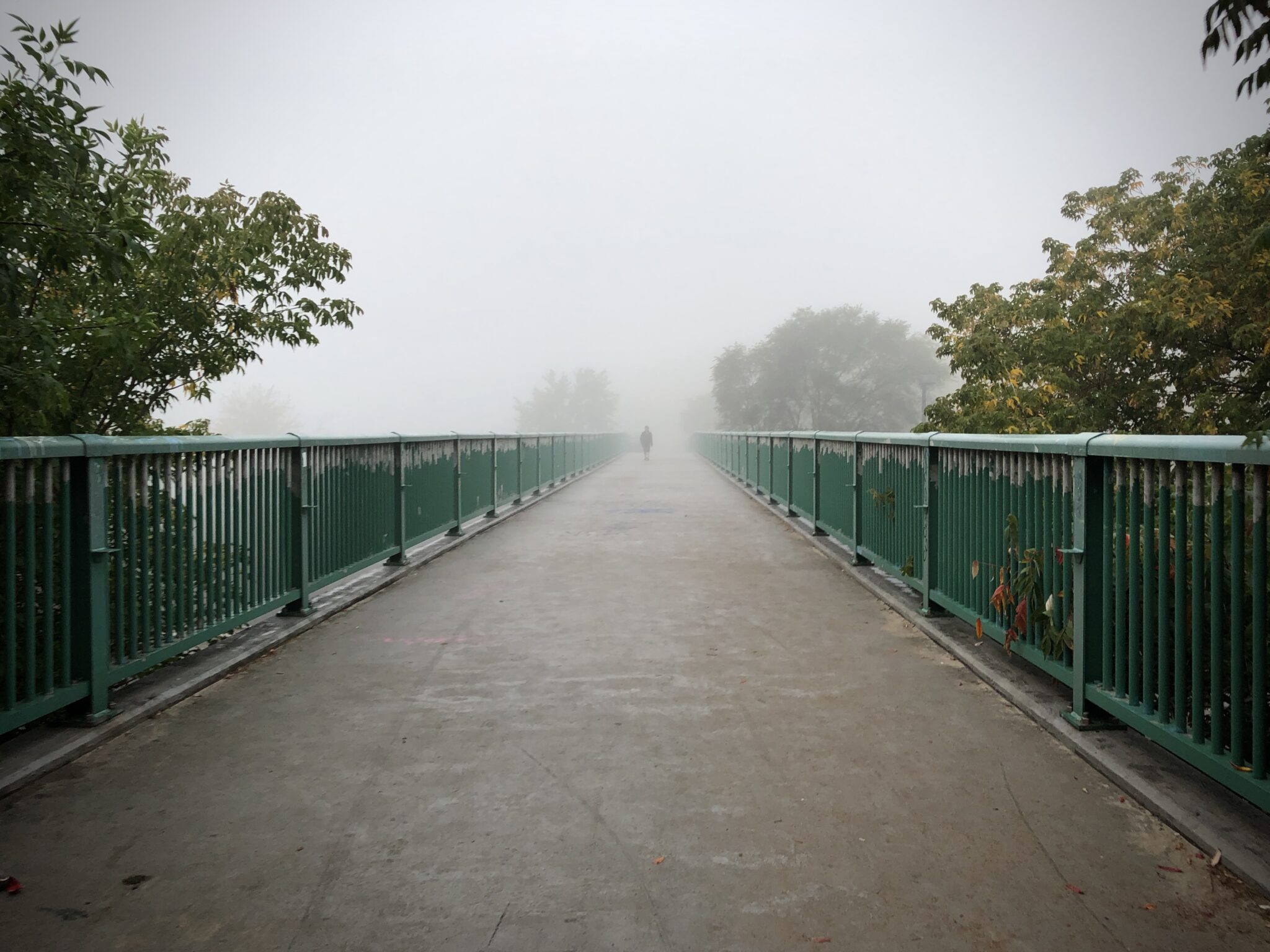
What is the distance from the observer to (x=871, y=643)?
19.2 ft

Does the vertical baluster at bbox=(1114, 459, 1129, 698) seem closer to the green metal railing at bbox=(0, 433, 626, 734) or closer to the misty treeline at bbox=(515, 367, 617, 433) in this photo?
the green metal railing at bbox=(0, 433, 626, 734)

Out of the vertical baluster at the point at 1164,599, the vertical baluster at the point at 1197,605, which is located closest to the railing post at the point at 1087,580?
the vertical baluster at the point at 1164,599

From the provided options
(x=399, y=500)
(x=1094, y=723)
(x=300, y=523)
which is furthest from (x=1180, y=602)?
(x=399, y=500)

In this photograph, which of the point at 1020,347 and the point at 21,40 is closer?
the point at 21,40

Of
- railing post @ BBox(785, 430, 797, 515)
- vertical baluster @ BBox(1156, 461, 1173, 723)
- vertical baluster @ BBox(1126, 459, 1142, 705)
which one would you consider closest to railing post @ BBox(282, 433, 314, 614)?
vertical baluster @ BBox(1126, 459, 1142, 705)

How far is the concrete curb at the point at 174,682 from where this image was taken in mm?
3668

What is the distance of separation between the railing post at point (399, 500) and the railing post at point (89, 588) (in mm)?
4702

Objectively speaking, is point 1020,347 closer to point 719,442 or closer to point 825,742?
point 719,442

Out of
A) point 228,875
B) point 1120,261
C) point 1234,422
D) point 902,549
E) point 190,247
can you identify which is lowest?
point 228,875

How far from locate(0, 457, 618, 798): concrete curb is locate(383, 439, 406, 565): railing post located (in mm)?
313

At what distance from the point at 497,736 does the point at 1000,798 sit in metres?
2.26

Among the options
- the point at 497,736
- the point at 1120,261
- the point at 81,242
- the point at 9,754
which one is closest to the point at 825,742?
the point at 497,736

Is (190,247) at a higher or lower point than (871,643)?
higher

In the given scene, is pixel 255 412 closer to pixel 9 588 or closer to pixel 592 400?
pixel 592 400
